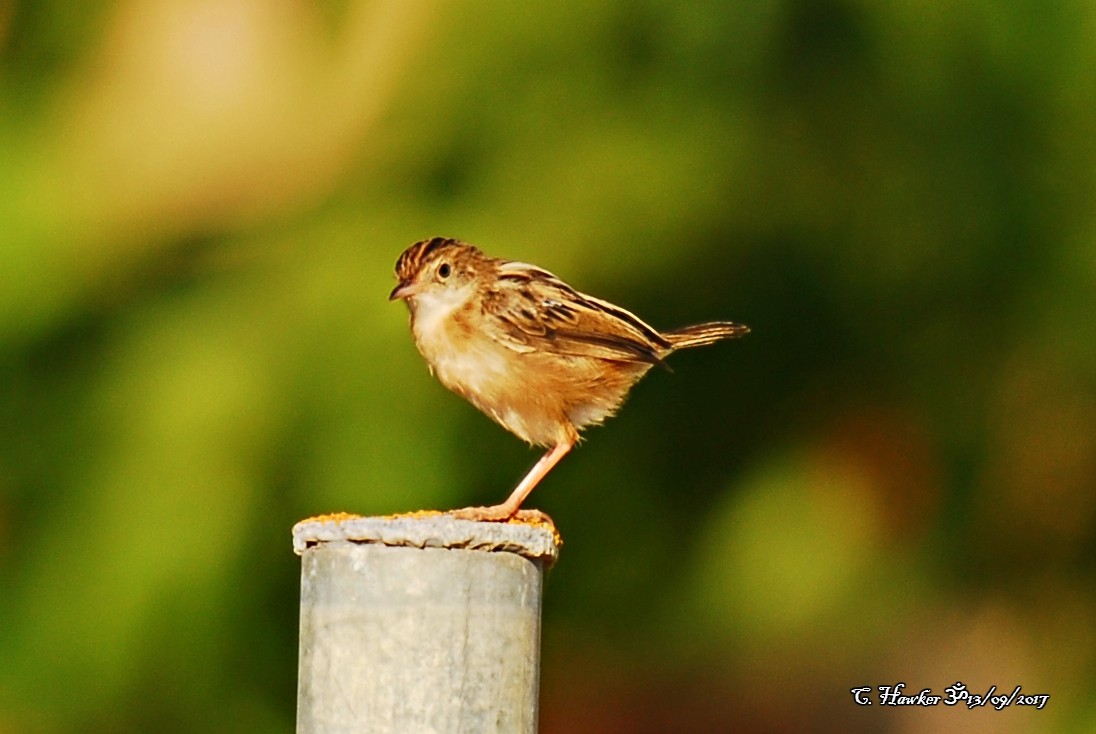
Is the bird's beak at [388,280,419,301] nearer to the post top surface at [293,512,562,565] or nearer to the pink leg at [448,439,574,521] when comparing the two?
the pink leg at [448,439,574,521]

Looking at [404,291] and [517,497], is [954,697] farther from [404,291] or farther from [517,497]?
[404,291]

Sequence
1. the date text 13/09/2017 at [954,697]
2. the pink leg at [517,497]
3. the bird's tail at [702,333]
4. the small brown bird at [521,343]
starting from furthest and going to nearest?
1. the date text 13/09/2017 at [954,697]
2. the bird's tail at [702,333]
3. the small brown bird at [521,343]
4. the pink leg at [517,497]

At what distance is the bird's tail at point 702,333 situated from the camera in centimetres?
514

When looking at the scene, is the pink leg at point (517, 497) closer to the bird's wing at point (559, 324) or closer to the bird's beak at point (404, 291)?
the bird's wing at point (559, 324)

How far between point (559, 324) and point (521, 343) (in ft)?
0.46

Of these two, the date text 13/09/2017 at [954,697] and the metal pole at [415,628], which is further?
the date text 13/09/2017 at [954,697]

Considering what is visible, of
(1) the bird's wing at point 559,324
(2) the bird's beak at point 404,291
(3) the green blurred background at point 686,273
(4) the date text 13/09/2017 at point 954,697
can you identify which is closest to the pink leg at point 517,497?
(1) the bird's wing at point 559,324

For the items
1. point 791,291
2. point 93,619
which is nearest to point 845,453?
point 791,291

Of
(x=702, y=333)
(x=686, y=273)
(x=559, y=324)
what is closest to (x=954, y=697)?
(x=686, y=273)

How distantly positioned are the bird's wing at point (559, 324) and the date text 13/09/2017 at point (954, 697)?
2.94 meters

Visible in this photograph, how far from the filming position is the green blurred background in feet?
23.1

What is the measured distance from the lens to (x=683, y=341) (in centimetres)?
514

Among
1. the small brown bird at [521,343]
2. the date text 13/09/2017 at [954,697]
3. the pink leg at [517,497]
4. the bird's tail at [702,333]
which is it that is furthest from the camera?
the date text 13/09/2017 at [954,697]

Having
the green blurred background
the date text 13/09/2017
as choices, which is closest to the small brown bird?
the green blurred background
